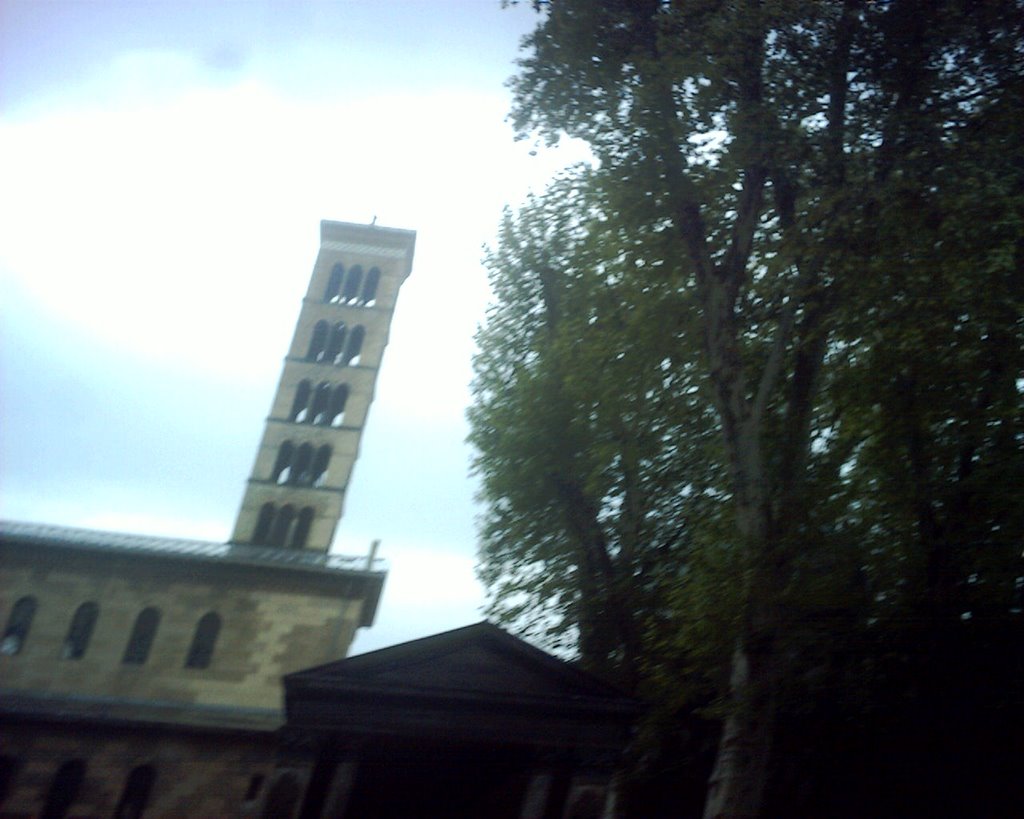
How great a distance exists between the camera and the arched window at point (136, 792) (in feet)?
72.2

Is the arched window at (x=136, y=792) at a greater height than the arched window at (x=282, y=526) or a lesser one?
lesser

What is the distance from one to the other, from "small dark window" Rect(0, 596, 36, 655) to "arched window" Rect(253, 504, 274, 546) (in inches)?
319

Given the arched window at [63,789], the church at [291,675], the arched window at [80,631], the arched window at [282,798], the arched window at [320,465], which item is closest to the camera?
the arched window at [282,798]

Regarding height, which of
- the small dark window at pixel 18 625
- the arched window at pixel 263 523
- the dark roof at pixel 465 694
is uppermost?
the arched window at pixel 263 523

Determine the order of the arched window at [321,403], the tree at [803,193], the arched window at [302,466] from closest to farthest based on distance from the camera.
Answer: the tree at [803,193]
the arched window at [302,466]
the arched window at [321,403]

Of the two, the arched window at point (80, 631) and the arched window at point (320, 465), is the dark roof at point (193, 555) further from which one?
the arched window at point (320, 465)

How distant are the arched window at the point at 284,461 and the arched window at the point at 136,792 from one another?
12652 millimetres

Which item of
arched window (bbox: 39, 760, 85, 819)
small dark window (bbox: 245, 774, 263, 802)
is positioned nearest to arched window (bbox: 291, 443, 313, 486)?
small dark window (bbox: 245, 774, 263, 802)

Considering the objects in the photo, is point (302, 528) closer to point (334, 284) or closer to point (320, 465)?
point (320, 465)

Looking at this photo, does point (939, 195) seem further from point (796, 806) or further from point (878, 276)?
point (796, 806)

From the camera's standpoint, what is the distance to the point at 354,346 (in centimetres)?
3606

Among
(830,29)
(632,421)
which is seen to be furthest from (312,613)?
(830,29)

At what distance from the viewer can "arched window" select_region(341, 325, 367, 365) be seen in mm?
35562

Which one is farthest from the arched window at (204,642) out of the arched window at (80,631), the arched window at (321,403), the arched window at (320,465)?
the arched window at (321,403)
